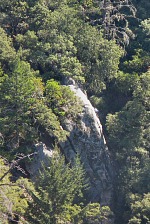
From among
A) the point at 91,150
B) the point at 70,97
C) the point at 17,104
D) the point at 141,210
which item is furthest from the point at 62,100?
the point at 141,210

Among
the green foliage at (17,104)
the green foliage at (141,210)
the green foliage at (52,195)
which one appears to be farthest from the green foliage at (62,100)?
the green foliage at (141,210)

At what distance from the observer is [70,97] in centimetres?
3841

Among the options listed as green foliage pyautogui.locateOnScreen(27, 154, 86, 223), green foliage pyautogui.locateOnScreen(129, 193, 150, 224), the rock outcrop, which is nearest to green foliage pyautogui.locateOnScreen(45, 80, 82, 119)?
the rock outcrop

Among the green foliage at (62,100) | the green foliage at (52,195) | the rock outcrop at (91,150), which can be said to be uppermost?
the green foliage at (62,100)

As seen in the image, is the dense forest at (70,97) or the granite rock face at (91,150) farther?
the granite rock face at (91,150)

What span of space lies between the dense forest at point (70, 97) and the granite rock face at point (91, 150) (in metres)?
0.68

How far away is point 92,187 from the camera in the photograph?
128ft

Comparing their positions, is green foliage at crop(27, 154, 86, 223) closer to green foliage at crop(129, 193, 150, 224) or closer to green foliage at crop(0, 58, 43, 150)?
green foliage at crop(0, 58, 43, 150)

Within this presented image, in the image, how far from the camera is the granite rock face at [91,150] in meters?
38.6

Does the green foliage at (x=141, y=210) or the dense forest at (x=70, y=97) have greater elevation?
the dense forest at (x=70, y=97)

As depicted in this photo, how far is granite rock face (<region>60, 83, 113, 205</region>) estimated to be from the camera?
38625 mm

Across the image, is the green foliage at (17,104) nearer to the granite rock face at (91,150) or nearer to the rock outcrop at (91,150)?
the rock outcrop at (91,150)

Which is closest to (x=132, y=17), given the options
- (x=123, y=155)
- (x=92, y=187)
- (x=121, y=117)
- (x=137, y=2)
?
(x=137, y=2)

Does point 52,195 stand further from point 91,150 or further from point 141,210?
point 91,150
